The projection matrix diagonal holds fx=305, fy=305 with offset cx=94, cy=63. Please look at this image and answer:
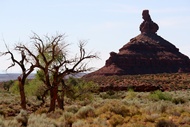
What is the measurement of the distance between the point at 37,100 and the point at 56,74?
52.7 ft

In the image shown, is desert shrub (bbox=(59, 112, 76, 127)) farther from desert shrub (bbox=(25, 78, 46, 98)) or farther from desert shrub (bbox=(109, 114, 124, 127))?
desert shrub (bbox=(25, 78, 46, 98))

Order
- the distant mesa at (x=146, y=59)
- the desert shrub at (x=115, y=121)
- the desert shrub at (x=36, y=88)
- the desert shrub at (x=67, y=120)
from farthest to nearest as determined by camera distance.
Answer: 1. the distant mesa at (x=146, y=59)
2. the desert shrub at (x=36, y=88)
3. the desert shrub at (x=67, y=120)
4. the desert shrub at (x=115, y=121)

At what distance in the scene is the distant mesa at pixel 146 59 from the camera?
123125mm

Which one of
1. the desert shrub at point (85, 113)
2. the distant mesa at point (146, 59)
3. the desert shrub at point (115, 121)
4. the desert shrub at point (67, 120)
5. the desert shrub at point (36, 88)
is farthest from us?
the distant mesa at point (146, 59)

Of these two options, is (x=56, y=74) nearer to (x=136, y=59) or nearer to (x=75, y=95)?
(x=75, y=95)

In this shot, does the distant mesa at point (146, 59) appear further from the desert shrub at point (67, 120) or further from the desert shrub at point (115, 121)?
the desert shrub at point (115, 121)

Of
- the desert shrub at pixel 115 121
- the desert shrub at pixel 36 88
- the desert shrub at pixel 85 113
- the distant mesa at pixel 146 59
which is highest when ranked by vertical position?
the distant mesa at pixel 146 59

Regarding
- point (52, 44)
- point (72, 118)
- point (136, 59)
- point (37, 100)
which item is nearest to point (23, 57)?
point (52, 44)

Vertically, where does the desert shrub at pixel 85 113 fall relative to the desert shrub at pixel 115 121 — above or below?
above

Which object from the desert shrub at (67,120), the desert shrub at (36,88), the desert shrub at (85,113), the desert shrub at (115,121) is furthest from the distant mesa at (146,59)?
the desert shrub at (115,121)

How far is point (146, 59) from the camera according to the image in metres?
126

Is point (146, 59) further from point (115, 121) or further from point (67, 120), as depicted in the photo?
point (115, 121)

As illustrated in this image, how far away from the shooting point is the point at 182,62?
431 feet

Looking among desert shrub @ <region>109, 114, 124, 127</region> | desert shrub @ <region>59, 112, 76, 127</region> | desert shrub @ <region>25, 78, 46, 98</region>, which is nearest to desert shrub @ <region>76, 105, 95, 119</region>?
desert shrub @ <region>59, 112, 76, 127</region>
